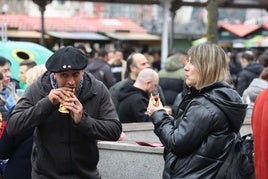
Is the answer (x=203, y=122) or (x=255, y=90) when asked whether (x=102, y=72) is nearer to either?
(x=255, y=90)

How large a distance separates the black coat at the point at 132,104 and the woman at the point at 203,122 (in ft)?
9.67

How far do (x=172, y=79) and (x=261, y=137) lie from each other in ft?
18.6

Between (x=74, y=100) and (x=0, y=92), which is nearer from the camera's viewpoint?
(x=74, y=100)

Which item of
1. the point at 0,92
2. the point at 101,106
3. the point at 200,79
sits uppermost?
the point at 200,79

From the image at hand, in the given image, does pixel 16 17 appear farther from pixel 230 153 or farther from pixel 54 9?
pixel 54 9

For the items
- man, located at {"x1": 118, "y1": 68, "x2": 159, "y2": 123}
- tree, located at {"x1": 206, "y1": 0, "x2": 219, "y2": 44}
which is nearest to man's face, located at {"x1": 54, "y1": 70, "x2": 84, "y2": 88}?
man, located at {"x1": 118, "y1": 68, "x2": 159, "y2": 123}

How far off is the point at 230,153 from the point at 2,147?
1.62 metres

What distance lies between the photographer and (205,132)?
3.31 m

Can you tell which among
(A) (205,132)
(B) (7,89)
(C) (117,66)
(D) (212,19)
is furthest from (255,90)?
(D) (212,19)

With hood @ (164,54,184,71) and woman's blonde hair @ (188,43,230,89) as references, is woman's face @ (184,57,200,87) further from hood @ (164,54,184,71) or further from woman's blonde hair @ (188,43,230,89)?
hood @ (164,54,184,71)

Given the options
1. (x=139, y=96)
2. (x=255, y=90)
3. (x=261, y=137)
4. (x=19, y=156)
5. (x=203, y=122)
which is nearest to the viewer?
(x=261, y=137)

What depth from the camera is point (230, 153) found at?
3.41 m

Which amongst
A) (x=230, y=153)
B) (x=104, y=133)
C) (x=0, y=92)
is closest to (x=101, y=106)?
(x=104, y=133)

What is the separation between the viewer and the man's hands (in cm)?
350
